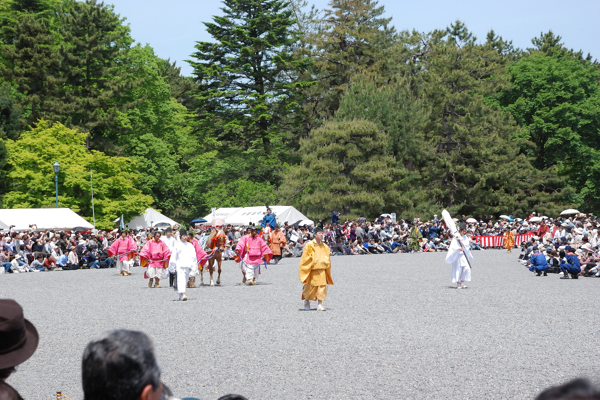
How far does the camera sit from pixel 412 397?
618 cm

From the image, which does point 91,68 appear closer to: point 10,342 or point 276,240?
point 276,240

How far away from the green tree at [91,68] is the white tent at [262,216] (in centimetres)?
1178

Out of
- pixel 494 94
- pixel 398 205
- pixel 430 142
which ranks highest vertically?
pixel 494 94

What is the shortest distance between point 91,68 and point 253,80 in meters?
11.6

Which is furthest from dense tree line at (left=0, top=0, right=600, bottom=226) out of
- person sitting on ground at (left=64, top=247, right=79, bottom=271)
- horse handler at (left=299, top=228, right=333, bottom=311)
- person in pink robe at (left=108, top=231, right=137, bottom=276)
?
horse handler at (left=299, top=228, right=333, bottom=311)

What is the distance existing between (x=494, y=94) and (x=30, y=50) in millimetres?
34512

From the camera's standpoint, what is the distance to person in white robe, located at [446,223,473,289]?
56.4ft

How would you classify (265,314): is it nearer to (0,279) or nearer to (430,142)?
(0,279)

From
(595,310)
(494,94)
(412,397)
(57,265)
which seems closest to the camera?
(412,397)

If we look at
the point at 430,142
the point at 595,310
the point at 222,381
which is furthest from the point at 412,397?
the point at 430,142

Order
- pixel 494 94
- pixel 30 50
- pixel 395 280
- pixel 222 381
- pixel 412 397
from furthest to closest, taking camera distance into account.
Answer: pixel 494 94 < pixel 30 50 < pixel 395 280 < pixel 222 381 < pixel 412 397

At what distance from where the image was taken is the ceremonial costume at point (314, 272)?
1319 centimetres

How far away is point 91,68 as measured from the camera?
158 ft

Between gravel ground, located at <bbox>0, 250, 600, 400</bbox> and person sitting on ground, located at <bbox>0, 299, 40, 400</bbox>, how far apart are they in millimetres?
2468
